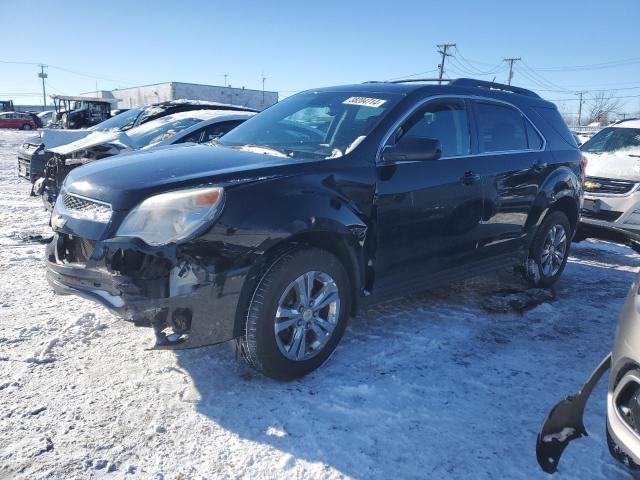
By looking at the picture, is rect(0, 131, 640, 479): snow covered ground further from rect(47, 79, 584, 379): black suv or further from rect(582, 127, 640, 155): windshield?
rect(582, 127, 640, 155): windshield

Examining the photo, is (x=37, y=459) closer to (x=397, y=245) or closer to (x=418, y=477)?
(x=418, y=477)

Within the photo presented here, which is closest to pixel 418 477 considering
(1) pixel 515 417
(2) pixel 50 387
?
(1) pixel 515 417

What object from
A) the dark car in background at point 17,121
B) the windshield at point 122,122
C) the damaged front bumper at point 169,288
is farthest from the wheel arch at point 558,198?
the dark car in background at point 17,121

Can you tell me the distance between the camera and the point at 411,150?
3445 millimetres

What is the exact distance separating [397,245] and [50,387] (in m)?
2.34

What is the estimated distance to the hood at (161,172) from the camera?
284 centimetres

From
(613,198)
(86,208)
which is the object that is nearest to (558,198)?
(613,198)

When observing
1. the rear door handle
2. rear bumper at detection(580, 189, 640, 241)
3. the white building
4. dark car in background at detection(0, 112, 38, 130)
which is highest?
the white building

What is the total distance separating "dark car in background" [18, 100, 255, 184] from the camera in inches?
311

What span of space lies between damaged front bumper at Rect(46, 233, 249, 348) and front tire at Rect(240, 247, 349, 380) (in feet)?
0.54

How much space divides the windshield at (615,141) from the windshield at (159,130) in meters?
6.04

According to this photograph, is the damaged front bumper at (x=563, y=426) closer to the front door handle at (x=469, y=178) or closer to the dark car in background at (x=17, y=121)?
the front door handle at (x=469, y=178)

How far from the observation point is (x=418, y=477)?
2.42 m

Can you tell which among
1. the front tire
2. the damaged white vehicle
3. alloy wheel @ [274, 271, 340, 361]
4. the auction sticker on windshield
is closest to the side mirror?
the auction sticker on windshield
